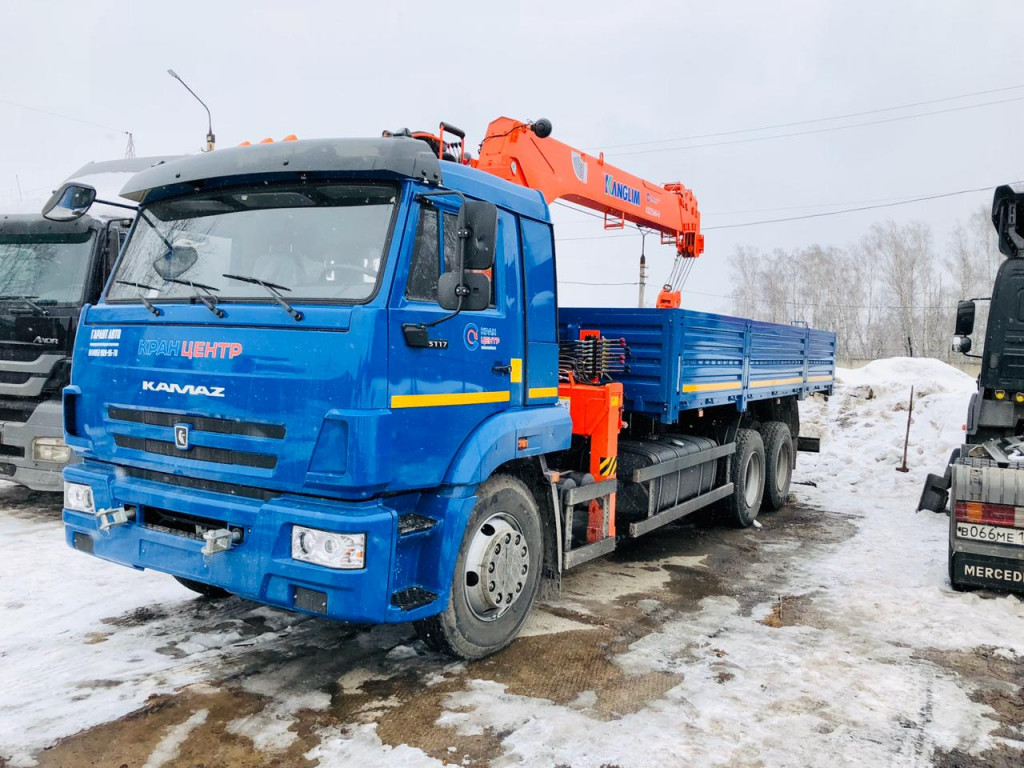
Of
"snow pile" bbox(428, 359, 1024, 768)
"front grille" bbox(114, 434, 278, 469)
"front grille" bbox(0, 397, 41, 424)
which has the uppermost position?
"front grille" bbox(114, 434, 278, 469)

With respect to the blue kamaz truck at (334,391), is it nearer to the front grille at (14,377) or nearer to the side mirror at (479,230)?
the side mirror at (479,230)

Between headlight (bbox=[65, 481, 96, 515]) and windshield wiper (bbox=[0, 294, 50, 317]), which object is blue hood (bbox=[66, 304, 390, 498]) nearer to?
headlight (bbox=[65, 481, 96, 515])

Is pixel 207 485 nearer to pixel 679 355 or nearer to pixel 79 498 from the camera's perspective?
pixel 79 498

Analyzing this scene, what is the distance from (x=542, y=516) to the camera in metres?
4.81

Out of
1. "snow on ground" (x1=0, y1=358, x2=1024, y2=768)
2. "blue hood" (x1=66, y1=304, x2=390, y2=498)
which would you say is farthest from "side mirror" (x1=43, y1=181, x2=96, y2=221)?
"snow on ground" (x1=0, y1=358, x2=1024, y2=768)

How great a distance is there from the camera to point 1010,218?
23.9 feet

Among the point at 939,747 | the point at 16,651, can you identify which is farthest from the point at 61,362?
the point at 939,747

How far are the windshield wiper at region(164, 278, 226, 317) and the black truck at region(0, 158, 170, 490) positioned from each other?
3.96 m

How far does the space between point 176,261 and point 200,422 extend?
1.01 meters

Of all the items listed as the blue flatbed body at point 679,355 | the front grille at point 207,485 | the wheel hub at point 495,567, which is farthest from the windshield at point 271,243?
the blue flatbed body at point 679,355

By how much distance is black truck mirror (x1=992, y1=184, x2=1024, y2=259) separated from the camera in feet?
23.7

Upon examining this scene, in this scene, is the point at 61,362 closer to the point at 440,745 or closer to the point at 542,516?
the point at 542,516

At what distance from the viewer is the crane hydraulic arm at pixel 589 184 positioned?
19.5ft

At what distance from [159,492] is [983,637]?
16.6 ft
